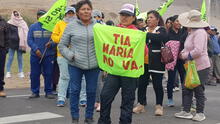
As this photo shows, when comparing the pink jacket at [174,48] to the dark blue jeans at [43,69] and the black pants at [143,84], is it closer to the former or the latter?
the black pants at [143,84]

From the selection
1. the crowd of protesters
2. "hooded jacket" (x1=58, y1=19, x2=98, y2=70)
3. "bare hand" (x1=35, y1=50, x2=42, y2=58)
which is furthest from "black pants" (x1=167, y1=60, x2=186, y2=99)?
"hooded jacket" (x1=58, y1=19, x2=98, y2=70)

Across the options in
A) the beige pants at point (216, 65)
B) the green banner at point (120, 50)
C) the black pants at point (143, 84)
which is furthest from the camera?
the beige pants at point (216, 65)

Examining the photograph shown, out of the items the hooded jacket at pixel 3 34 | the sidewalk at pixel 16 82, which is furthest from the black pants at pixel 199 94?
the sidewalk at pixel 16 82

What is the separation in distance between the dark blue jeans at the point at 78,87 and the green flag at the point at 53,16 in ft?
8.33

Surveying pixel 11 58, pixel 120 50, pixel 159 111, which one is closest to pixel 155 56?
pixel 159 111

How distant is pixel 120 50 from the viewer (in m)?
6.02

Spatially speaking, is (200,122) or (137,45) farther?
(200,122)

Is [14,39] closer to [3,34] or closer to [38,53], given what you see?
[3,34]

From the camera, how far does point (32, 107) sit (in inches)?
318

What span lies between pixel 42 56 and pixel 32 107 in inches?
47.1

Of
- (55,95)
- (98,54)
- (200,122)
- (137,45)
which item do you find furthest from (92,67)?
(55,95)

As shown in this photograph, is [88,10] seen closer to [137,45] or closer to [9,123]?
[137,45]

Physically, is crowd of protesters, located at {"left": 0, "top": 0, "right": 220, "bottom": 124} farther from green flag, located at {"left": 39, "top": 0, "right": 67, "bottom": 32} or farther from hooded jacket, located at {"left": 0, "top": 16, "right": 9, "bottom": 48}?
green flag, located at {"left": 39, "top": 0, "right": 67, "bottom": 32}

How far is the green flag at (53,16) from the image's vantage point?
28.7ft
